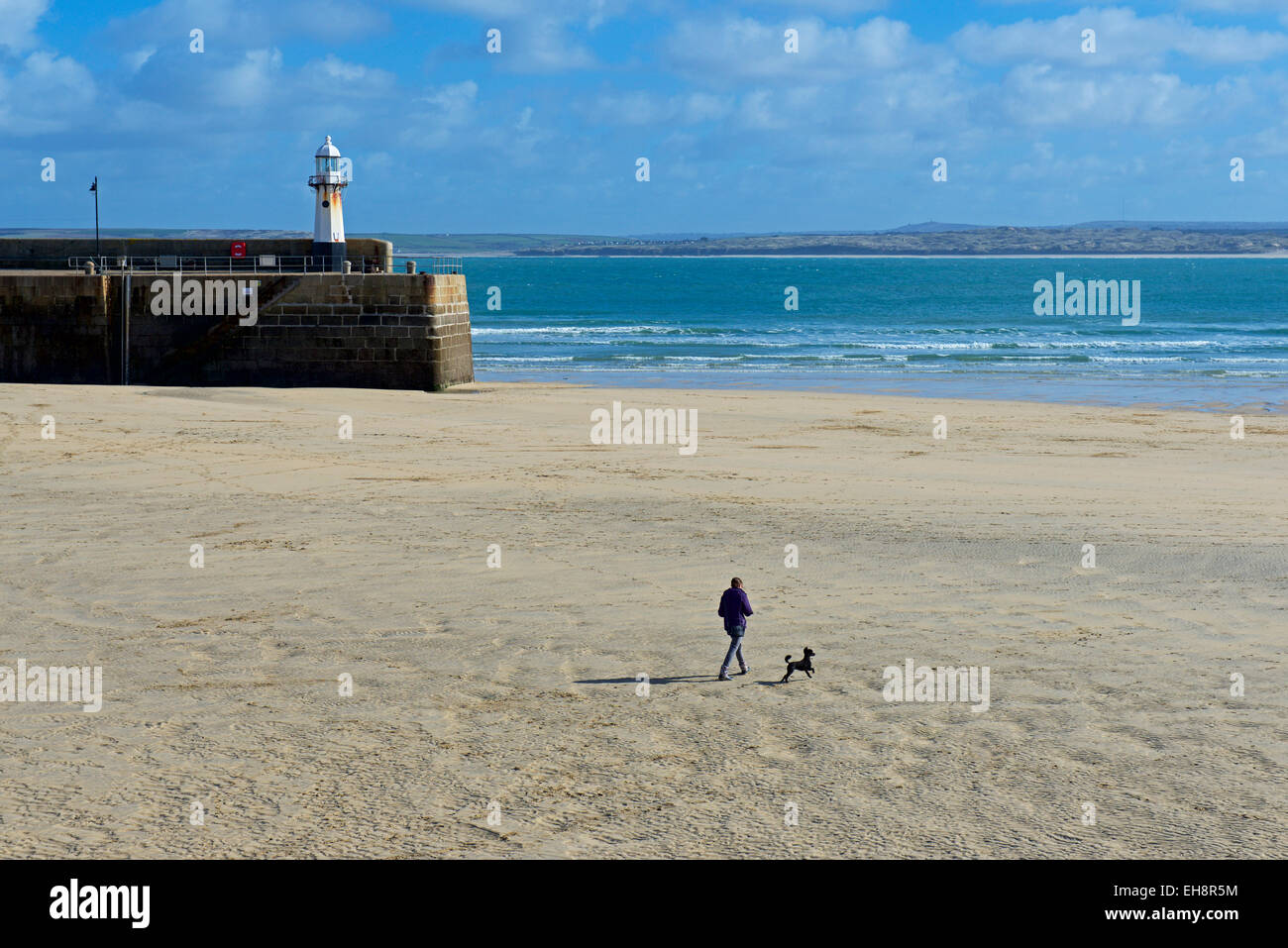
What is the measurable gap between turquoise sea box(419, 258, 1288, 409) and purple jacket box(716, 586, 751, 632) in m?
20.7

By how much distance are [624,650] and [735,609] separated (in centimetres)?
105

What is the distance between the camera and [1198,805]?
600 cm

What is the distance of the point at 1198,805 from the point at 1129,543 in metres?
6.17

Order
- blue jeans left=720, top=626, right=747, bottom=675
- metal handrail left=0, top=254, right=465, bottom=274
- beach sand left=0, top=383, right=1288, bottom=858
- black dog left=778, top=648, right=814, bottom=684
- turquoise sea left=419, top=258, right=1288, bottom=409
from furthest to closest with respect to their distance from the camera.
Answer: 1. turquoise sea left=419, top=258, right=1288, bottom=409
2. metal handrail left=0, top=254, right=465, bottom=274
3. blue jeans left=720, top=626, right=747, bottom=675
4. black dog left=778, top=648, right=814, bottom=684
5. beach sand left=0, top=383, right=1288, bottom=858

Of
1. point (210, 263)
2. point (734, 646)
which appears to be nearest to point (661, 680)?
point (734, 646)

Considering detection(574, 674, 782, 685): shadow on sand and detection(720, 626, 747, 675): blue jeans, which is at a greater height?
detection(720, 626, 747, 675): blue jeans

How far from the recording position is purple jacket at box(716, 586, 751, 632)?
7.87 metres

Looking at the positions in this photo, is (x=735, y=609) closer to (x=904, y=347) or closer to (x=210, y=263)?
(x=210, y=263)

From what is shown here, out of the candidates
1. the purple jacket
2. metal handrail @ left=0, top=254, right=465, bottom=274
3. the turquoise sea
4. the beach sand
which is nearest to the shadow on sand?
the beach sand

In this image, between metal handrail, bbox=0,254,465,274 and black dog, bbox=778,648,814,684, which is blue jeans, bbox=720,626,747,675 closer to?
black dog, bbox=778,648,814,684

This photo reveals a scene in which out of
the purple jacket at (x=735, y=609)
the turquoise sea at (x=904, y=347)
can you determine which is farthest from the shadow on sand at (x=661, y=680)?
the turquoise sea at (x=904, y=347)

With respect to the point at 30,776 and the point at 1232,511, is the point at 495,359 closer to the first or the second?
the point at 1232,511
